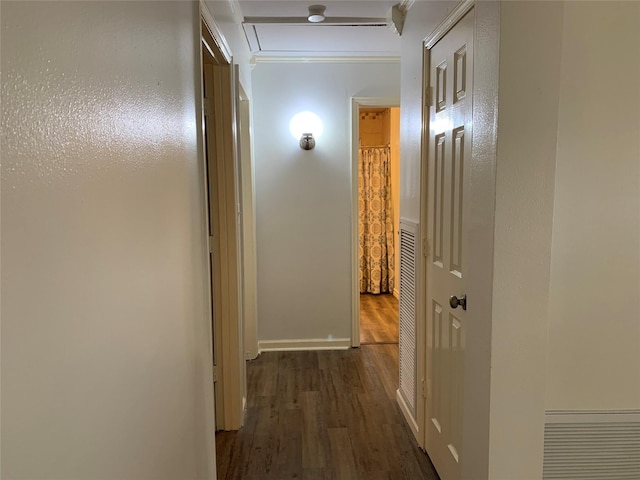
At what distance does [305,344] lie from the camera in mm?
3992

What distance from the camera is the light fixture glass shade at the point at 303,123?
3.77 m

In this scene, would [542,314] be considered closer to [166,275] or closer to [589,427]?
[589,427]

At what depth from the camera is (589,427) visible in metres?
1.46

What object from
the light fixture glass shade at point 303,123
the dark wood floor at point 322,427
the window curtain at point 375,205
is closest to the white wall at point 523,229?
the dark wood floor at point 322,427

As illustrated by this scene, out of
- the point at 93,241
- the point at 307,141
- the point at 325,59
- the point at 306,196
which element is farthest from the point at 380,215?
the point at 93,241

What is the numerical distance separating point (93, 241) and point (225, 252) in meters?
1.74

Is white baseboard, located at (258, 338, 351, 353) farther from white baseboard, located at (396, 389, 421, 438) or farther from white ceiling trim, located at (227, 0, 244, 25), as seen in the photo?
white ceiling trim, located at (227, 0, 244, 25)

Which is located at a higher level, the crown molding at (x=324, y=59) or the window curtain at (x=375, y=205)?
the crown molding at (x=324, y=59)

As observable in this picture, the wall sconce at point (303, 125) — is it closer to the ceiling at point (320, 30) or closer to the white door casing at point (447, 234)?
the ceiling at point (320, 30)

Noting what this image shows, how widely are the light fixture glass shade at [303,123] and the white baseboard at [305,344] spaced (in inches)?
65.5

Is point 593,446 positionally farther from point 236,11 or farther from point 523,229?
point 236,11

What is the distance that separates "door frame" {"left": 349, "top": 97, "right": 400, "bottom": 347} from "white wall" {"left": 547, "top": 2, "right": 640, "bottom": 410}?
8.00ft

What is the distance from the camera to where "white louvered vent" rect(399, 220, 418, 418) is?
260 centimetres

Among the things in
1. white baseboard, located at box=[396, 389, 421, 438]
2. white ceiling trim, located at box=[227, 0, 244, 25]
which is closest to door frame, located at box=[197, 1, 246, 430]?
white ceiling trim, located at box=[227, 0, 244, 25]
